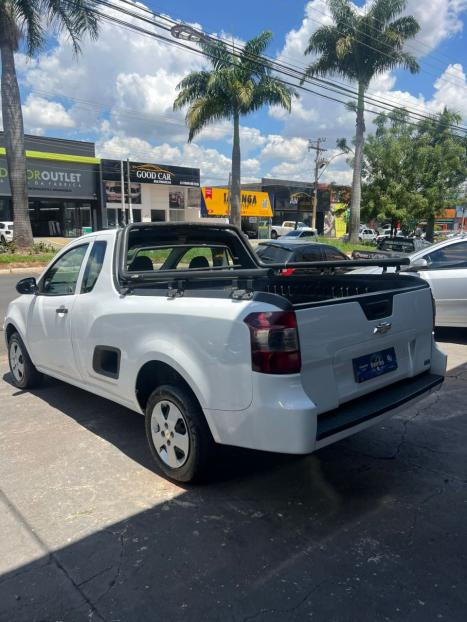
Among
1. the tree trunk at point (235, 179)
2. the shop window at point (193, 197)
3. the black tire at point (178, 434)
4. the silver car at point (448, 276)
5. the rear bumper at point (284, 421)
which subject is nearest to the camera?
the rear bumper at point (284, 421)

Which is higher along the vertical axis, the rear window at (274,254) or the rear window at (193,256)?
the rear window at (193,256)

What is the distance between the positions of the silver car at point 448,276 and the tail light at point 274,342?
5.24 meters

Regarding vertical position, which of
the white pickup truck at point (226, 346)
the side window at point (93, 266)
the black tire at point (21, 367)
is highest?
the side window at point (93, 266)

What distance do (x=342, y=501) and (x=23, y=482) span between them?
218cm

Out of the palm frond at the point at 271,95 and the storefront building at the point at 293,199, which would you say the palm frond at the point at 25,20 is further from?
the storefront building at the point at 293,199

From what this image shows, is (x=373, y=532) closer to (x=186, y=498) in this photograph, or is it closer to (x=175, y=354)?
(x=186, y=498)

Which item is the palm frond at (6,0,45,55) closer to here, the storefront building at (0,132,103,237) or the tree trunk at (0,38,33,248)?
the tree trunk at (0,38,33,248)

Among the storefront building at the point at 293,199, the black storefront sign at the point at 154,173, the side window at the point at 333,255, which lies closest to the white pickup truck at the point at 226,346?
the side window at the point at 333,255

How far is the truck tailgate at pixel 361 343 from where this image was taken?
9.54ft

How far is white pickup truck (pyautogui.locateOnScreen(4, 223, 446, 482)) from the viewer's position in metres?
2.80

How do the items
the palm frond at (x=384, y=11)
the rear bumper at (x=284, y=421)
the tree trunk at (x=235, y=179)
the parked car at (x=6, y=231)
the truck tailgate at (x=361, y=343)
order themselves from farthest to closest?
the parked car at (x=6, y=231), the palm frond at (x=384, y=11), the tree trunk at (x=235, y=179), the truck tailgate at (x=361, y=343), the rear bumper at (x=284, y=421)

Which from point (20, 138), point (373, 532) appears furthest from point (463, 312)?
point (20, 138)

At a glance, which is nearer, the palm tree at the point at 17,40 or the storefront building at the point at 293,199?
the palm tree at the point at 17,40

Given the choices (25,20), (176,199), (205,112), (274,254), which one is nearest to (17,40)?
(25,20)
